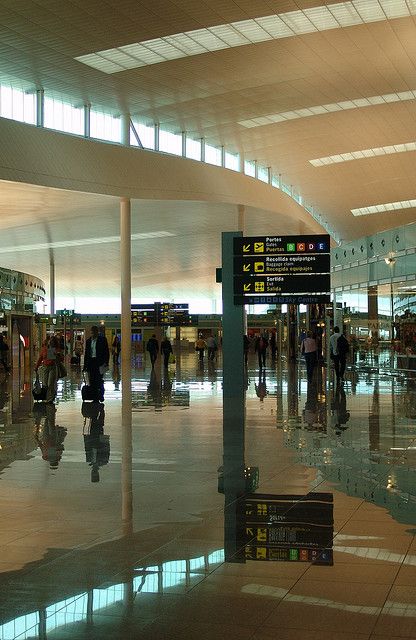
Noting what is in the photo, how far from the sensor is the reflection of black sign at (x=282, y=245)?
2228cm

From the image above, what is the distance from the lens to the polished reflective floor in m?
4.39

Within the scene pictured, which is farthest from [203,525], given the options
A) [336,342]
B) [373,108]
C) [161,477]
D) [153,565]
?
[373,108]

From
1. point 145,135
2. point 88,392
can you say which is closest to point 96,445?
point 88,392

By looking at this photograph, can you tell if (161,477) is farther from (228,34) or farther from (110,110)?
(110,110)

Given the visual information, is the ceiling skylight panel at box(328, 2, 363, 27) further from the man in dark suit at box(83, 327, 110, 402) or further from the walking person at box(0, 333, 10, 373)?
the walking person at box(0, 333, 10, 373)

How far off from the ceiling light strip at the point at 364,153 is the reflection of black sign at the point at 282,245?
955 inches

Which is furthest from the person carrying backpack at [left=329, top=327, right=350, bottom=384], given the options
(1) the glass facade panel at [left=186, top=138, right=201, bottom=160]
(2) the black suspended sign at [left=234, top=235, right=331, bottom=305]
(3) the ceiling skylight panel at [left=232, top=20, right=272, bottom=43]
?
(1) the glass facade panel at [left=186, top=138, right=201, bottom=160]

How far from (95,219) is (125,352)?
28.1ft

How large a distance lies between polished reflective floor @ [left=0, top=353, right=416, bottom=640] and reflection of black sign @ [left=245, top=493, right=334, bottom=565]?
0.01 m

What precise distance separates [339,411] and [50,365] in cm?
656

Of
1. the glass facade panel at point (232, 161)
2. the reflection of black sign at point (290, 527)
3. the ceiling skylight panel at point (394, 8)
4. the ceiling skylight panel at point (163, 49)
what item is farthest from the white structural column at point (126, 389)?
the ceiling skylight panel at point (394, 8)

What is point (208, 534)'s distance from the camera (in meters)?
6.12

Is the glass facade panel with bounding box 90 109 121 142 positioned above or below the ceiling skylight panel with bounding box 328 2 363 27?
below

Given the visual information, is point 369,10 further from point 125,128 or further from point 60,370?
point 60,370
